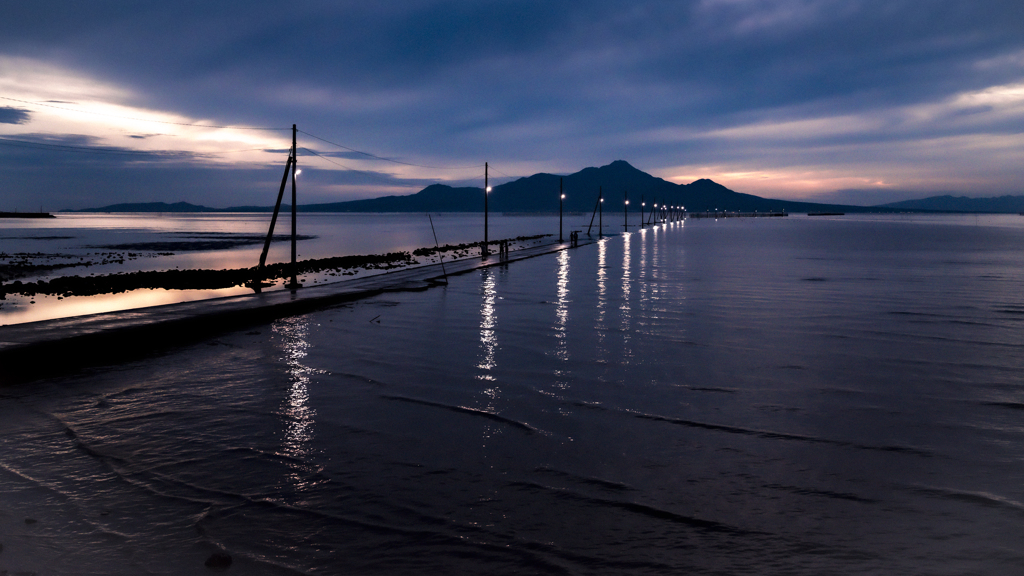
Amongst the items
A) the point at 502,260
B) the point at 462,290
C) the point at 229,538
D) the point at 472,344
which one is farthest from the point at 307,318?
the point at 502,260

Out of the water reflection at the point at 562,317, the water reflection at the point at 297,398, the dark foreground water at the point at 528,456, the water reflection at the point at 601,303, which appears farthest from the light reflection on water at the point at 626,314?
the water reflection at the point at 297,398

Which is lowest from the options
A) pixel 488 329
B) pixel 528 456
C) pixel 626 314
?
pixel 528 456

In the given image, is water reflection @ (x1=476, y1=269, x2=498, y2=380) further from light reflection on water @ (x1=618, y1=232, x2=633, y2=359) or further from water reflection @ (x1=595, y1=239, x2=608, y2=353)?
light reflection on water @ (x1=618, y1=232, x2=633, y2=359)

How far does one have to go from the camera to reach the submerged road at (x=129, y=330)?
11412mm

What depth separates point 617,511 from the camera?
18.2ft

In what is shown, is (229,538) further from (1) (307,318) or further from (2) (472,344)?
(1) (307,318)

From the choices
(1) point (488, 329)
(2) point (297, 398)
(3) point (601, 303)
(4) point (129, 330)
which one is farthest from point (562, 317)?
(4) point (129, 330)

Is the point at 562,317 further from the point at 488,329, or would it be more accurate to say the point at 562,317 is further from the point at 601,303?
the point at 601,303

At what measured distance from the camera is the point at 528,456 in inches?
273

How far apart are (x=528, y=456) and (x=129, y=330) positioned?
38.5 ft

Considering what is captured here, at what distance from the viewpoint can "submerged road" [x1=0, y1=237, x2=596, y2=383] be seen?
1141cm

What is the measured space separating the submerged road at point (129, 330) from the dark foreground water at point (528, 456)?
1.10 meters

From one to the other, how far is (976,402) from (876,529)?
562cm

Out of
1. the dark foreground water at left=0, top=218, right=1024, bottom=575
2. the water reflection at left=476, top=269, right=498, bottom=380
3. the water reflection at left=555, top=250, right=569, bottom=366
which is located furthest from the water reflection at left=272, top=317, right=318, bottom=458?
the water reflection at left=555, top=250, right=569, bottom=366
